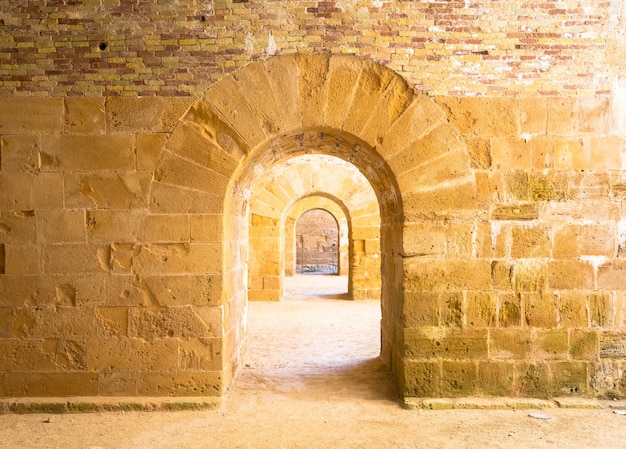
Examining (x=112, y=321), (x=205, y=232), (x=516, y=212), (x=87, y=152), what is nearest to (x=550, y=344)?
(x=516, y=212)

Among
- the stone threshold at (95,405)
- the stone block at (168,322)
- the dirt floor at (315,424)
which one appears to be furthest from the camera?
the stone block at (168,322)

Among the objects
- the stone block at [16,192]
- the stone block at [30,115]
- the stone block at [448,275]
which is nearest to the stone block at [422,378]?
the stone block at [448,275]

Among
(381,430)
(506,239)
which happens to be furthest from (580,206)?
(381,430)

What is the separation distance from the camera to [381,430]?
3.71 meters

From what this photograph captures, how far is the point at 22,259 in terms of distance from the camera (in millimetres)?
4195

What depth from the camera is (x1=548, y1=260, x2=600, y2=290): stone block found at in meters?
4.22

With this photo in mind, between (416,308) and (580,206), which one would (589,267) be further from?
(416,308)

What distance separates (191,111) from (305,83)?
3.25 feet

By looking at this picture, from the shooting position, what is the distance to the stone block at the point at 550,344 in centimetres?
419

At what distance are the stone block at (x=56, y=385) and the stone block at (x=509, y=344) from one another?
131 inches

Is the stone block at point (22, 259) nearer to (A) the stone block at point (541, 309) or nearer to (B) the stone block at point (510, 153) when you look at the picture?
(B) the stone block at point (510, 153)

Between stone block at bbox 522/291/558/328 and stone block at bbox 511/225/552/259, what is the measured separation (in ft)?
1.11

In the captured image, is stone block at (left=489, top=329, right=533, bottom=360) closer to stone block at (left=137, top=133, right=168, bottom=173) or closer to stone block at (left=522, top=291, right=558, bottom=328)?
stone block at (left=522, top=291, right=558, bottom=328)

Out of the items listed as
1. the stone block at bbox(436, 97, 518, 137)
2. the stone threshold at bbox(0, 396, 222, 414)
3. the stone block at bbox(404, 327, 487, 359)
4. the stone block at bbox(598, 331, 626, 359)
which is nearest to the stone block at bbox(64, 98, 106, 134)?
the stone threshold at bbox(0, 396, 222, 414)
